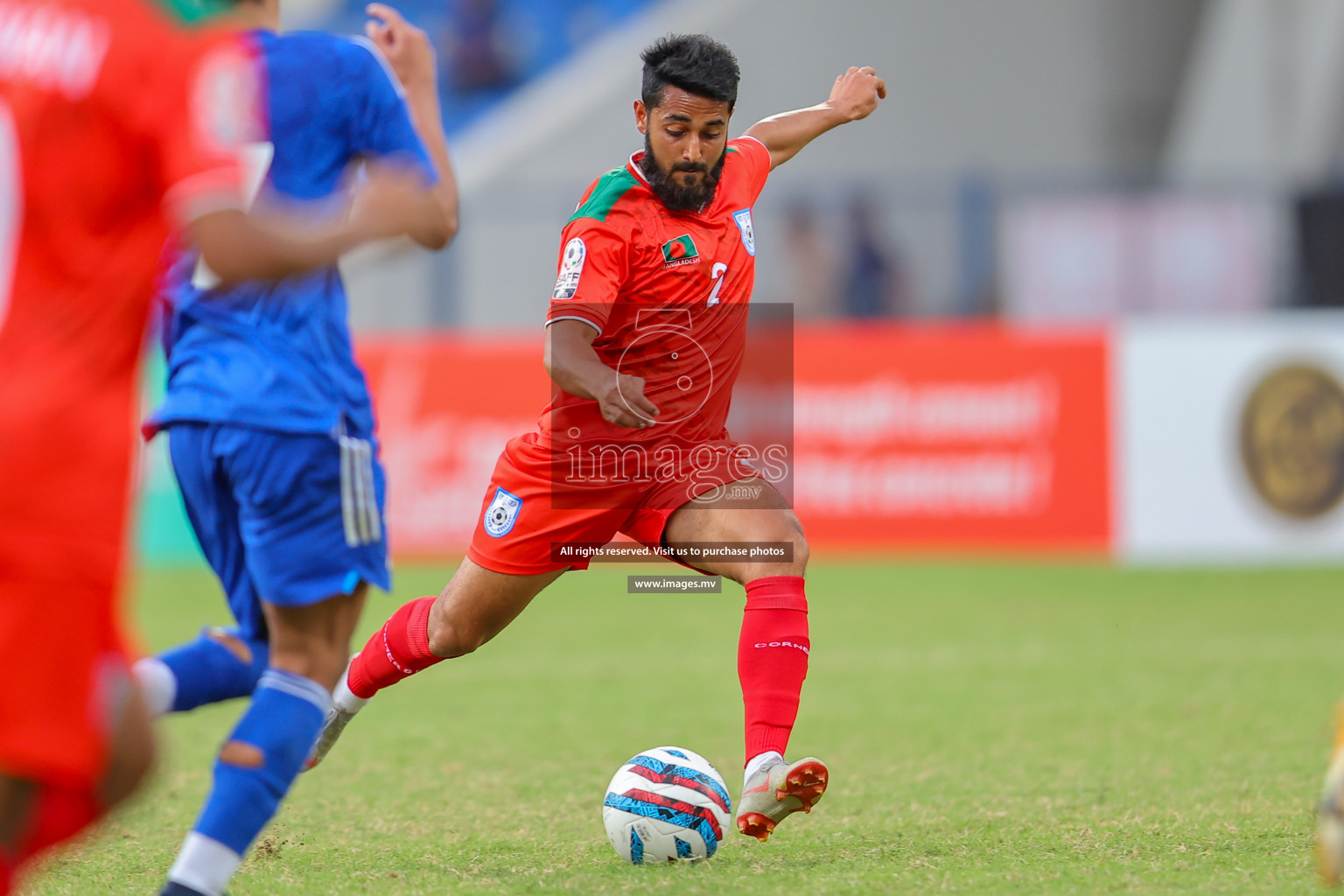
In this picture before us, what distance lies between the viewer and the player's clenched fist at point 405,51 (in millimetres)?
3402

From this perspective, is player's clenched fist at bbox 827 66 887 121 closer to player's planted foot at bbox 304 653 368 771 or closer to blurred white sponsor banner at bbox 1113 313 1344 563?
player's planted foot at bbox 304 653 368 771

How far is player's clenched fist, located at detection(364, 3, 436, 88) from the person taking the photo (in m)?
3.40

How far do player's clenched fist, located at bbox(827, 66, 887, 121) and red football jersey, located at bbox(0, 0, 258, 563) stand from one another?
3126 millimetres

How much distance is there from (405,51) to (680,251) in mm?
1240

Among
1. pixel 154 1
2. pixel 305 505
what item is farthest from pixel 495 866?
pixel 154 1

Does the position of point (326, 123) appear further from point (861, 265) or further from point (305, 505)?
point (861, 265)

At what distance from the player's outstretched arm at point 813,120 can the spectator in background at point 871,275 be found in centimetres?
838

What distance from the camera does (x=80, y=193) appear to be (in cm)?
231

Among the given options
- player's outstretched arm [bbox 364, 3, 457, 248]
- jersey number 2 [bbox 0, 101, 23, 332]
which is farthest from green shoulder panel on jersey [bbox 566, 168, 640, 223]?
jersey number 2 [bbox 0, 101, 23, 332]

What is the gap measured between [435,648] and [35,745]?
2.24 m

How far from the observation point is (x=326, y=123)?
310cm

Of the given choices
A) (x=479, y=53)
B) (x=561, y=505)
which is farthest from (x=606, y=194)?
(x=479, y=53)

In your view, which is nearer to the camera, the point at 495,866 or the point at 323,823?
the point at 495,866

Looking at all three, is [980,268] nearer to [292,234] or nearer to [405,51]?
[405,51]
